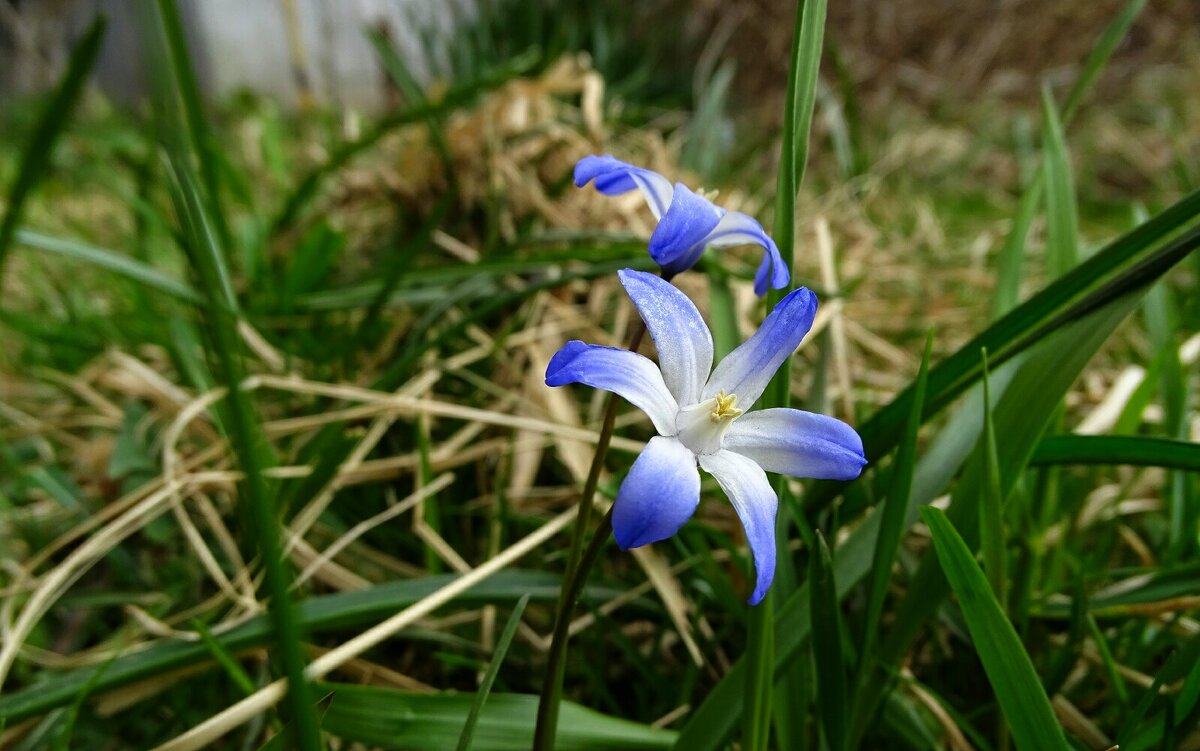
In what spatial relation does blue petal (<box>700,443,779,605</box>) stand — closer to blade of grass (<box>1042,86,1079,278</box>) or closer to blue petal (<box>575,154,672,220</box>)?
blue petal (<box>575,154,672,220</box>)

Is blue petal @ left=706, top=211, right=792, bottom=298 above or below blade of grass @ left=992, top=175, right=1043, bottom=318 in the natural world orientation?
below

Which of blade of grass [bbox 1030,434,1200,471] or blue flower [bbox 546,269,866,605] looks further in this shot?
blade of grass [bbox 1030,434,1200,471]

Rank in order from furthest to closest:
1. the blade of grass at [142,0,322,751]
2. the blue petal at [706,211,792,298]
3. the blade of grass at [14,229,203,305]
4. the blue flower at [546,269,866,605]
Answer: the blade of grass at [14,229,203,305] < the blue petal at [706,211,792,298] < the blue flower at [546,269,866,605] < the blade of grass at [142,0,322,751]

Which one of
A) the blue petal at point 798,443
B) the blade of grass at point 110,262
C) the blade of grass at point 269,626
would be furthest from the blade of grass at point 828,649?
the blade of grass at point 110,262

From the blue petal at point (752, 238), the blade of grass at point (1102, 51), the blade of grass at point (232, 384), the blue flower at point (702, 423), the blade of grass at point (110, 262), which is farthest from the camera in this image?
the blade of grass at point (110, 262)

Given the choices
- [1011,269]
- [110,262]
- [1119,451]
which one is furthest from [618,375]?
[110,262]

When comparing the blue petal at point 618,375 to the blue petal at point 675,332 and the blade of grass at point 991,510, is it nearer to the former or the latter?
the blue petal at point 675,332

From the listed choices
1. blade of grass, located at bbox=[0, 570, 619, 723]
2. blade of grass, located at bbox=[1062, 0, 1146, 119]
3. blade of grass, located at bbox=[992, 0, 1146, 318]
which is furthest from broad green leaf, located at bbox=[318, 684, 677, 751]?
blade of grass, located at bbox=[1062, 0, 1146, 119]

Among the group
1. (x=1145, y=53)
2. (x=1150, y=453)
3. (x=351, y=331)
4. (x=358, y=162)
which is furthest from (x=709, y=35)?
(x=1150, y=453)
